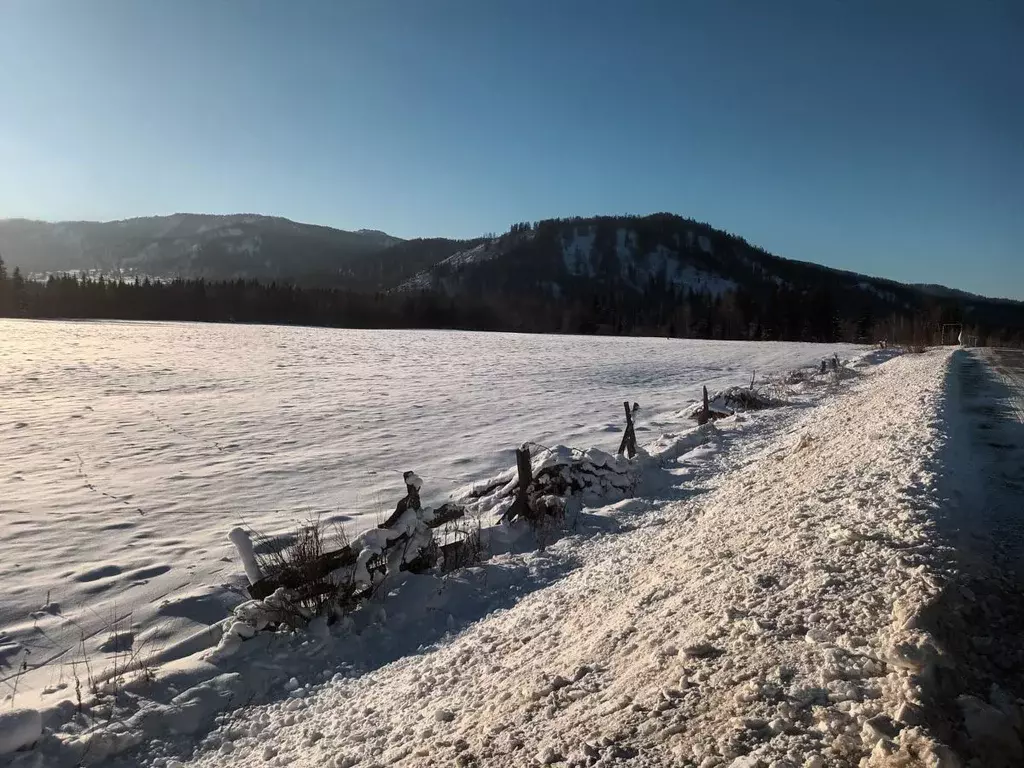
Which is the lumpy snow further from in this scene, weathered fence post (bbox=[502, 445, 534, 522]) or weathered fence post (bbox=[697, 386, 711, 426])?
weathered fence post (bbox=[502, 445, 534, 522])

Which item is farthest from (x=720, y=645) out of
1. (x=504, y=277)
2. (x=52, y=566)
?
(x=504, y=277)

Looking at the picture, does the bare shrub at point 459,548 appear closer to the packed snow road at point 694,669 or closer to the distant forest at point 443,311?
the packed snow road at point 694,669

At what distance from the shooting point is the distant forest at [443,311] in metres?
91.4

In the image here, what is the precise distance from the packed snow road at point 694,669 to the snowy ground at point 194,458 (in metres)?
1.02

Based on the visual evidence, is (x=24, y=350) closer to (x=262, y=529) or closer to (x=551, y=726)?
(x=262, y=529)

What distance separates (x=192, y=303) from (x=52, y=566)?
110925mm

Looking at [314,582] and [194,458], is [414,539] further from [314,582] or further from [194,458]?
[194,458]

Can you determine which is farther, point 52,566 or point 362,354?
point 362,354

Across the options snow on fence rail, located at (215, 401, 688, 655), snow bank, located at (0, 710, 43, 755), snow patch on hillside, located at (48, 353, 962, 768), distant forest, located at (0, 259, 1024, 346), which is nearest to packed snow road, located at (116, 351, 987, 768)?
snow patch on hillside, located at (48, 353, 962, 768)

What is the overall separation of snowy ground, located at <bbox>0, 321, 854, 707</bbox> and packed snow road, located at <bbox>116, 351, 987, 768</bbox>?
102cm

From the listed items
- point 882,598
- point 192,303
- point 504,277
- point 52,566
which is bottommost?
point 52,566

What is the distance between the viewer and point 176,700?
4.62m

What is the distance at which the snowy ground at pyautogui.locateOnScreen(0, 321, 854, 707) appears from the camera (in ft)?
20.7

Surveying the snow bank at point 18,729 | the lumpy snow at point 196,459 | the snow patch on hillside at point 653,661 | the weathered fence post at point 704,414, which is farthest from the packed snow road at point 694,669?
the weathered fence post at point 704,414
